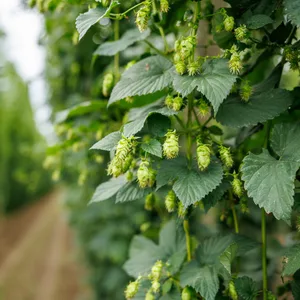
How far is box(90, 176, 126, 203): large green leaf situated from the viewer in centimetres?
107

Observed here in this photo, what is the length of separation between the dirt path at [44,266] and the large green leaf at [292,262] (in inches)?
166

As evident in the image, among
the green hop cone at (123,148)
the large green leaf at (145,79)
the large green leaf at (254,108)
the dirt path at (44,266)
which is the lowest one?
the dirt path at (44,266)

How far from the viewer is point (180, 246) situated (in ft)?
4.03

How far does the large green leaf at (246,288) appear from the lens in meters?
0.96

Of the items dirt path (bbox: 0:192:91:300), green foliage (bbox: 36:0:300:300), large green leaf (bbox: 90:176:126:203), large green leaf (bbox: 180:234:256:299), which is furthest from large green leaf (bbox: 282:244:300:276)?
dirt path (bbox: 0:192:91:300)

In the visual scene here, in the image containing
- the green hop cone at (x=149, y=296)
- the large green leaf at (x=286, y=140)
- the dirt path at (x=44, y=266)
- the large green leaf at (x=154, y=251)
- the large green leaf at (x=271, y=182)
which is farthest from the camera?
the dirt path at (x=44, y=266)

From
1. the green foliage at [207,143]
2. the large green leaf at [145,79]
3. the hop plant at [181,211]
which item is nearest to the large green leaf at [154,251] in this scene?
the green foliage at [207,143]

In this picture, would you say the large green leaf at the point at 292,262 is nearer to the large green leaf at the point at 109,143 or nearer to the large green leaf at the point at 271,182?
the large green leaf at the point at 271,182

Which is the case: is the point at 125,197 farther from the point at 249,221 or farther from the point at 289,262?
the point at 249,221

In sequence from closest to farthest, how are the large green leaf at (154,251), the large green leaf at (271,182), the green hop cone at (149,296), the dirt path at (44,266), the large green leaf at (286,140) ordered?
1. the large green leaf at (271,182)
2. the large green leaf at (286,140)
3. the green hop cone at (149,296)
4. the large green leaf at (154,251)
5. the dirt path at (44,266)

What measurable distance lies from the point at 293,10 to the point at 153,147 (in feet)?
1.38

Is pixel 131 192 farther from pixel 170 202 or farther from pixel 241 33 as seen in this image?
pixel 241 33

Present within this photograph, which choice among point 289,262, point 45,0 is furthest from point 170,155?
point 45,0

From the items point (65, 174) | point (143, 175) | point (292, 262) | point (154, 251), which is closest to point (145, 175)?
point (143, 175)
